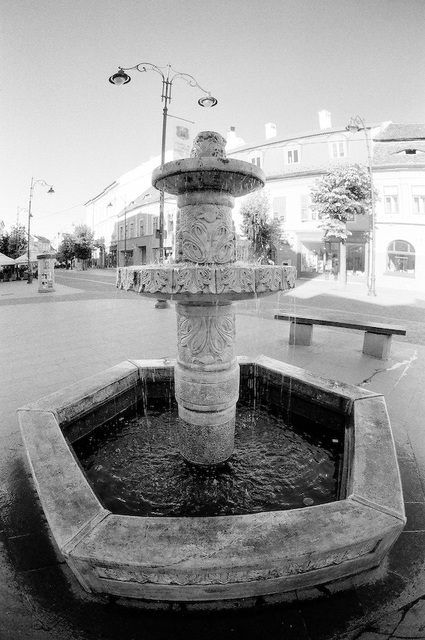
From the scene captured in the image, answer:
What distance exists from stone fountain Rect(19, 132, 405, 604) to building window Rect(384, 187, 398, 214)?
25.0 m

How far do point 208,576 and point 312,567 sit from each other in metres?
0.49

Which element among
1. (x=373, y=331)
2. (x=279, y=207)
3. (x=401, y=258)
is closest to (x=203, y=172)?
(x=373, y=331)

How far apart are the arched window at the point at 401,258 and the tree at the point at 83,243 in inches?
1763

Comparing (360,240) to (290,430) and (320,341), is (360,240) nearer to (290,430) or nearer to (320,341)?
(320,341)

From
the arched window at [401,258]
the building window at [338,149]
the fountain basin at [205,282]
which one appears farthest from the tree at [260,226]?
the fountain basin at [205,282]

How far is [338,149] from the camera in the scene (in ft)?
91.4

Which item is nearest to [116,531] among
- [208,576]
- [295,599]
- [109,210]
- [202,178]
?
[208,576]

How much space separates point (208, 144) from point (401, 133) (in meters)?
30.5

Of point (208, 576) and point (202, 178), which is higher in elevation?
point (202, 178)

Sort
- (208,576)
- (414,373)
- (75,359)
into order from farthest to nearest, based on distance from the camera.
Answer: (75,359) → (414,373) → (208,576)

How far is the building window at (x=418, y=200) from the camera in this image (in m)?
23.6

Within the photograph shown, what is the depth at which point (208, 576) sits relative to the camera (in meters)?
1.61

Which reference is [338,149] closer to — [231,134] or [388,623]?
[231,134]

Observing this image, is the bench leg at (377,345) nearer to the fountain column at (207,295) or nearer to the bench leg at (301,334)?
the bench leg at (301,334)
